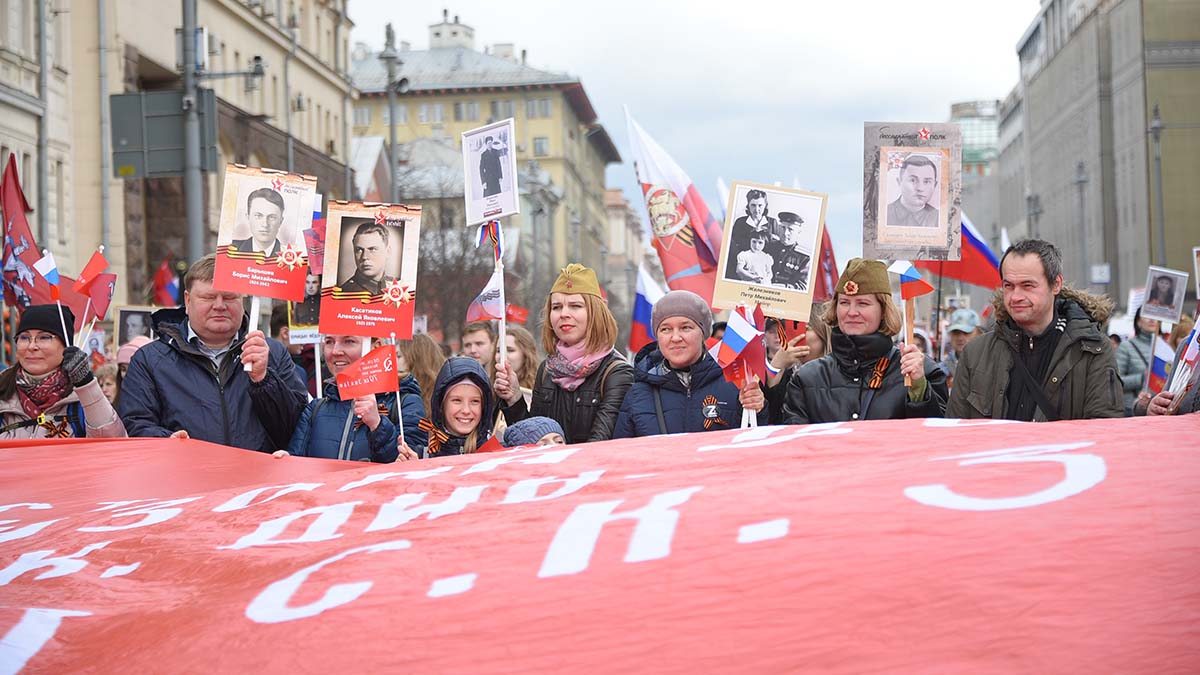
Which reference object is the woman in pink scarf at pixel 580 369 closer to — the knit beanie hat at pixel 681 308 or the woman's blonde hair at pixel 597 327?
the woman's blonde hair at pixel 597 327

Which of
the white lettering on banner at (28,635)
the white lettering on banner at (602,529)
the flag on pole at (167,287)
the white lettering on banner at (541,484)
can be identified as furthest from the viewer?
the flag on pole at (167,287)

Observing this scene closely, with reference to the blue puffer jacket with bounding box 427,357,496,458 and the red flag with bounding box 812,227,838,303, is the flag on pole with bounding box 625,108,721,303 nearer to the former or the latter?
the red flag with bounding box 812,227,838,303

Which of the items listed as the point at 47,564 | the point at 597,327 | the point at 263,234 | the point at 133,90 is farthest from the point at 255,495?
the point at 133,90

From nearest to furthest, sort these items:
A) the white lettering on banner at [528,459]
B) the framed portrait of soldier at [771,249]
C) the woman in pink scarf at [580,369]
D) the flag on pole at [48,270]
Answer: the white lettering on banner at [528,459]
the woman in pink scarf at [580,369]
the framed portrait of soldier at [771,249]
the flag on pole at [48,270]

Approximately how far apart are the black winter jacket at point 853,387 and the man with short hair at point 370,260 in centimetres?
179

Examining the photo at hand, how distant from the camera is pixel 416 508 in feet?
13.6

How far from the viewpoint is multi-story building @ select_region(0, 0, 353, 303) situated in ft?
91.0

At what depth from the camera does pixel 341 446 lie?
6371mm

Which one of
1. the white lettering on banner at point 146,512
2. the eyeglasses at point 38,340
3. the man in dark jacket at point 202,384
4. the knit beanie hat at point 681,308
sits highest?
the knit beanie hat at point 681,308

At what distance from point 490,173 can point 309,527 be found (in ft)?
10.9

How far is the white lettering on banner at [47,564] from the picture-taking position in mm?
4129

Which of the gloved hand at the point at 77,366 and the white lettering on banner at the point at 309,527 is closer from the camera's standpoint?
the white lettering on banner at the point at 309,527

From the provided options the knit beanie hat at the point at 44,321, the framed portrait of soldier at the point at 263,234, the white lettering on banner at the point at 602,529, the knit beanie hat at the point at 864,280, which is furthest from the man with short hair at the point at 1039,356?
the knit beanie hat at the point at 44,321

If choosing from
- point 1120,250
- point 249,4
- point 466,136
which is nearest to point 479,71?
point 1120,250
